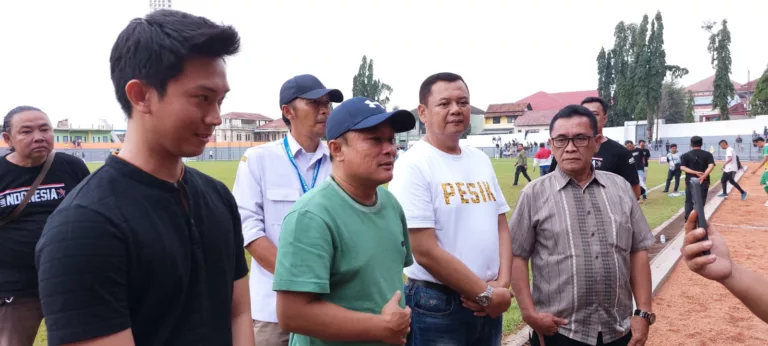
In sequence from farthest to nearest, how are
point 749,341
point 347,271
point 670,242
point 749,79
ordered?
point 749,79 → point 670,242 → point 749,341 → point 347,271

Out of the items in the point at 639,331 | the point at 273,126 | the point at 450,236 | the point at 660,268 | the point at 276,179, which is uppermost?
the point at 273,126

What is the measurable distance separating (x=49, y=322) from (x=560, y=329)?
2.62 meters

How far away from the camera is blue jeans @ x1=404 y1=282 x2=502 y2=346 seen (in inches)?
110

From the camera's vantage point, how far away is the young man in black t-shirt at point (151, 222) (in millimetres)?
1263

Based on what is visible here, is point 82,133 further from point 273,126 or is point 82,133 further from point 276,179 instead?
point 276,179

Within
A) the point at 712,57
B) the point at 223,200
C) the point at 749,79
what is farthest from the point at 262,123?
the point at 223,200

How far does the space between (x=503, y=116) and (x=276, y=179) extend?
3267 inches

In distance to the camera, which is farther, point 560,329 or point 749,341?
point 749,341

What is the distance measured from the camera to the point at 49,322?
4.06 feet

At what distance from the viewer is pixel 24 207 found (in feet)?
11.5

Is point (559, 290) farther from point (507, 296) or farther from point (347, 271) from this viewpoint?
point (347, 271)

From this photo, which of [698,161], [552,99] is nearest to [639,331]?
[698,161]

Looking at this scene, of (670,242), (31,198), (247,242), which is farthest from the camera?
(670,242)

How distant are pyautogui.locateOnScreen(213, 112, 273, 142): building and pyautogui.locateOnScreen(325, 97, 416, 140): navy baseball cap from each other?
81.1 m
